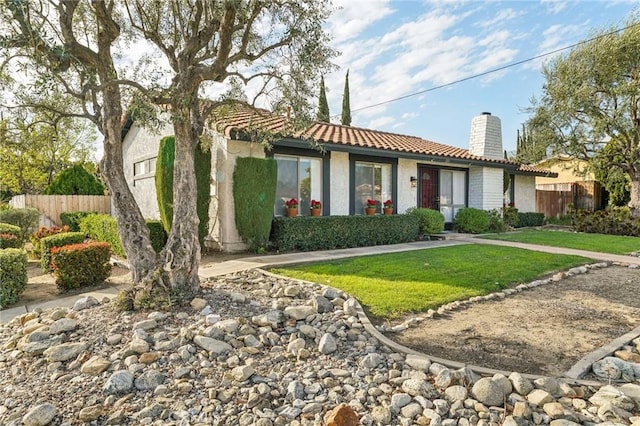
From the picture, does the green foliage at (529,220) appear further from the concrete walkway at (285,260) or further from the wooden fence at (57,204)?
the wooden fence at (57,204)

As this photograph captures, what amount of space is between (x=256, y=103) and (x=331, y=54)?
1730mm

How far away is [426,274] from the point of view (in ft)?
22.3

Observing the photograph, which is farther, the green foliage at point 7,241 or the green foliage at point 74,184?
the green foliage at point 74,184

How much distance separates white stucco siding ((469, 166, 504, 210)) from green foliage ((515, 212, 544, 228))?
2.90m

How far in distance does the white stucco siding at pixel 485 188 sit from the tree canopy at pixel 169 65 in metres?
11.0

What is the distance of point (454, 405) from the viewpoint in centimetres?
296

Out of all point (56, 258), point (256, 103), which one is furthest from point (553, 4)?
point (56, 258)

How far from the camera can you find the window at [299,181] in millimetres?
10656

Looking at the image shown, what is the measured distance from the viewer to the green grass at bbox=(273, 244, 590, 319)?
17.5 ft

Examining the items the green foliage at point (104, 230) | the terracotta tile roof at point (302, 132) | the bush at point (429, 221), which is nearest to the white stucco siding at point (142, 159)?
the green foliage at point (104, 230)

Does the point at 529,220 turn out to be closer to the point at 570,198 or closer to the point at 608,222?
the point at 608,222

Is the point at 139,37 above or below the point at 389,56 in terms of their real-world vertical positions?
below

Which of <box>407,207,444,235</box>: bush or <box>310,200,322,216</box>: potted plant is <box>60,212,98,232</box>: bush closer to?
<box>310,200,322,216</box>: potted plant

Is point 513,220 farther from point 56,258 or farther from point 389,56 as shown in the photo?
point 56,258
